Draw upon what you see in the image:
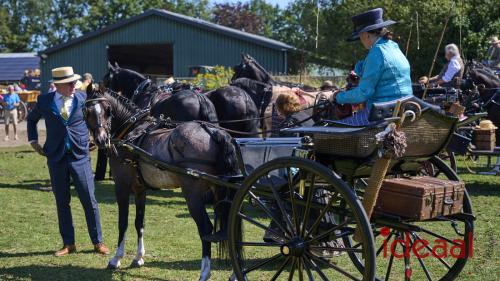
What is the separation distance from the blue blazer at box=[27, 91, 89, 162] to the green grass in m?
1.12

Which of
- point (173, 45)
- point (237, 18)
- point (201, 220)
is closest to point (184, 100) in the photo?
point (201, 220)

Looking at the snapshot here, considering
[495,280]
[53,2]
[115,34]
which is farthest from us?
[53,2]

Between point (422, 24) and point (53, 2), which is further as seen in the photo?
point (53, 2)

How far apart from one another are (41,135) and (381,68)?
18602 millimetres

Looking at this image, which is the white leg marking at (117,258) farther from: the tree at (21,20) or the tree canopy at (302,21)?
the tree at (21,20)

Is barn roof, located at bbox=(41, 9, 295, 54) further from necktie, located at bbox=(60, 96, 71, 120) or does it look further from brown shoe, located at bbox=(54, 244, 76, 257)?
brown shoe, located at bbox=(54, 244, 76, 257)

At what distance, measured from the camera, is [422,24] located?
70.1 feet

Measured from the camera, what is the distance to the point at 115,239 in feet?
24.9

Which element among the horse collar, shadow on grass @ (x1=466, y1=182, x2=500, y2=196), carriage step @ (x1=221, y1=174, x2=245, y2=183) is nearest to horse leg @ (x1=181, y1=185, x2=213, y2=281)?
carriage step @ (x1=221, y1=174, x2=245, y2=183)

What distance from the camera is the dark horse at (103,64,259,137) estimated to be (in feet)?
31.2

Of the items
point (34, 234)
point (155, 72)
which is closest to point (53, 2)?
point (155, 72)

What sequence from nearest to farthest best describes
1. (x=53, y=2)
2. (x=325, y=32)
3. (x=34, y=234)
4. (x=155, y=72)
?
(x=34, y=234) → (x=325, y=32) → (x=155, y=72) → (x=53, y=2)

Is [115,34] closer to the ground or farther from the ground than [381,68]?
farther from the ground

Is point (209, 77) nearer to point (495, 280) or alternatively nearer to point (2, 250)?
point (2, 250)
